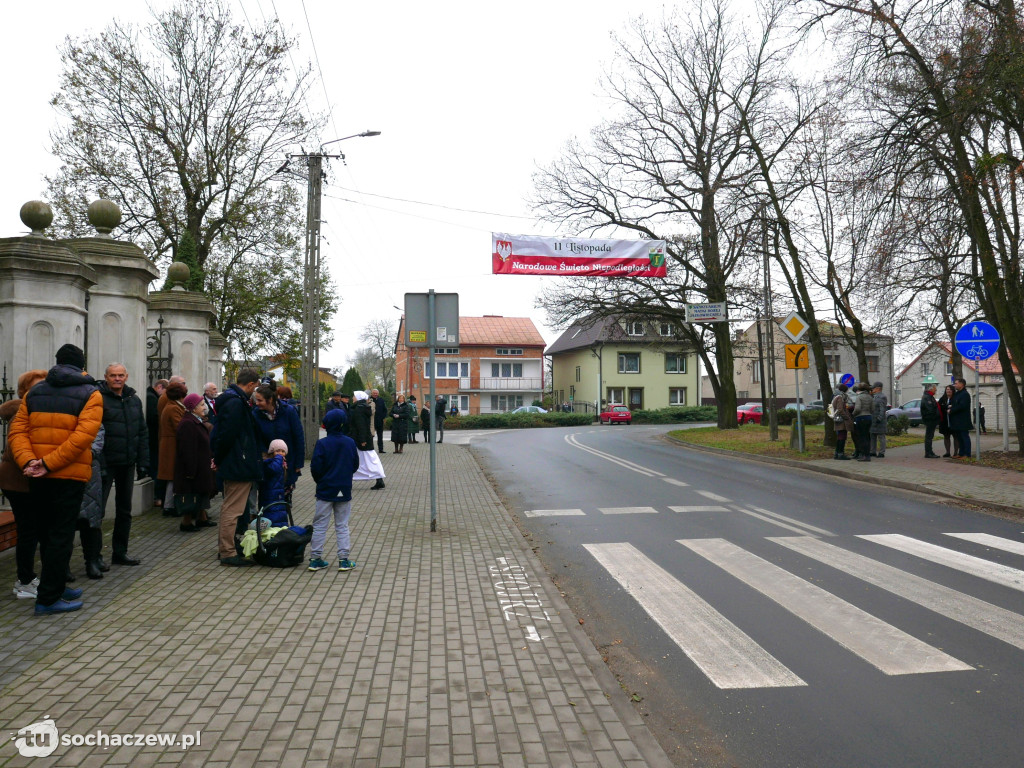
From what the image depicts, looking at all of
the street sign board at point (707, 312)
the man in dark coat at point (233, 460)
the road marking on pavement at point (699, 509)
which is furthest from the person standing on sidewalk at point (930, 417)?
the man in dark coat at point (233, 460)

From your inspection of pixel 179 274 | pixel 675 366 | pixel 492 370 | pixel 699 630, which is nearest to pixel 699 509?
pixel 699 630

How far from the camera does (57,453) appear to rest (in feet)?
17.9

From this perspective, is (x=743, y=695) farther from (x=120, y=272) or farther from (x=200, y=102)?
(x=200, y=102)

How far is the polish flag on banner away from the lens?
2048 cm

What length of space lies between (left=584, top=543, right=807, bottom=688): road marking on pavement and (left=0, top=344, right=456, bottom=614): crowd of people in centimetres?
267

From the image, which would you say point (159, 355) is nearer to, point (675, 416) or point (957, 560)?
point (957, 560)

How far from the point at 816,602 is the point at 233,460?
5232 millimetres

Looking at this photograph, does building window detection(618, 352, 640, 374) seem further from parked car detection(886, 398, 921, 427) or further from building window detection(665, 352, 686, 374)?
parked car detection(886, 398, 921, 427)

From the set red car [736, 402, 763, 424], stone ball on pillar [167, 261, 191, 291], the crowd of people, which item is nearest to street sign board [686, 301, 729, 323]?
stone ball on pillar [167, 261, 191, 291]

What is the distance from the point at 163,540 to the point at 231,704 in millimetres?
5107

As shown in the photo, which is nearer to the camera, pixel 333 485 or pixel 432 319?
pixel 333 485

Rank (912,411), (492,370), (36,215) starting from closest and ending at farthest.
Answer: (36,215) → (912,411) → (492,370)

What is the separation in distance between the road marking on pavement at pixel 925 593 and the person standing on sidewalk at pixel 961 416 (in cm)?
996

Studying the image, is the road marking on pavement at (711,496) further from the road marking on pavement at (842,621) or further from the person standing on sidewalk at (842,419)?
the person standing on sidewalk at (842,419)
